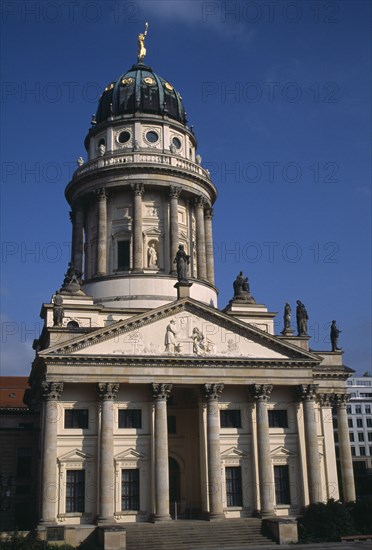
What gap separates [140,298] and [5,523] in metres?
19.8

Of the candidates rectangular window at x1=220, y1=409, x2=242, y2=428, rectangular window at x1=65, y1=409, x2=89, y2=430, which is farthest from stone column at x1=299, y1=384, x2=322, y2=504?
rectangular window at x1=65, y1=409, x2=89, y2=430

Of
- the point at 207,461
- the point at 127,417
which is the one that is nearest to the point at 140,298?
the point at 127,417

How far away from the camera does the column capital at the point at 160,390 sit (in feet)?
145

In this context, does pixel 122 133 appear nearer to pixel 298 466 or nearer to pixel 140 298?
pixel 140 298

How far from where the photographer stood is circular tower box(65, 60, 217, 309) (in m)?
55.7

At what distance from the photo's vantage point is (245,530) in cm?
4172

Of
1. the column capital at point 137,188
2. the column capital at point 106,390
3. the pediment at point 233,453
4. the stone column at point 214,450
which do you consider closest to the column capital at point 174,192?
the column capital at point 137,188

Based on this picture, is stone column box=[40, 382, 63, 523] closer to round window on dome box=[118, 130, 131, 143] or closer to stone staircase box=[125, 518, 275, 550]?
stone staircase box=[125, 518, 275, 550]

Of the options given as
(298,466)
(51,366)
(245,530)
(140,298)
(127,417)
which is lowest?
(245,530)

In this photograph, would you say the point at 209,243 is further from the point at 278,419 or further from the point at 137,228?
the point at 278,419

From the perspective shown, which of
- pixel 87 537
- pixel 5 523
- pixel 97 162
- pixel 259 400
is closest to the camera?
pixel 87 537

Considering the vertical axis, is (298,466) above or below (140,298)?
below

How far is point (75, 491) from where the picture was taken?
141 ft

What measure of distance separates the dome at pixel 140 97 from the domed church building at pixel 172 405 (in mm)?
12186
